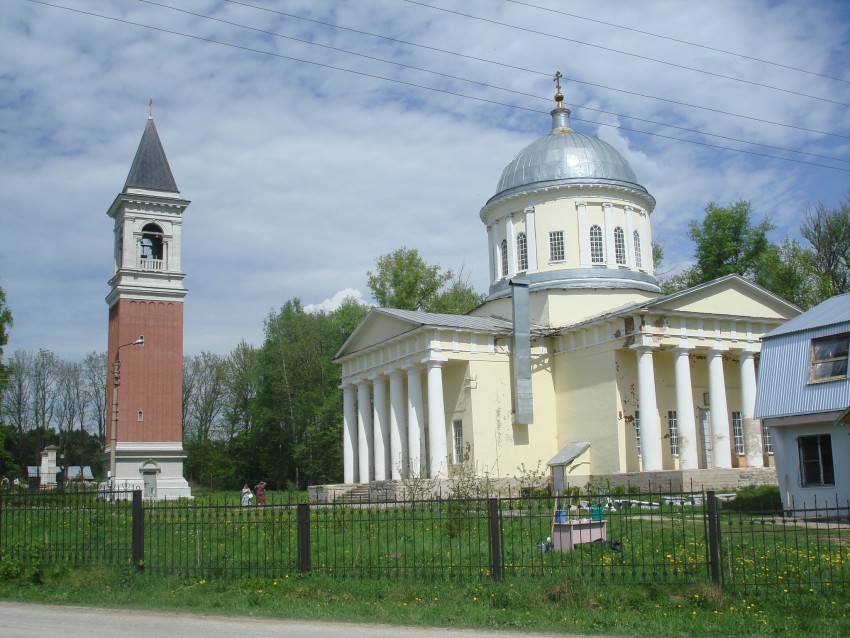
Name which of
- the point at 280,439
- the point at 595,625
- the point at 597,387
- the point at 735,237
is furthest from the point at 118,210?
the point at 595,625

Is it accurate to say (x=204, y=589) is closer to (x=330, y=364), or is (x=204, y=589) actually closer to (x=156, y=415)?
(x=156, y=415)

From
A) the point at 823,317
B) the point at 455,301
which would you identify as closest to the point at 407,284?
the point at 455,301

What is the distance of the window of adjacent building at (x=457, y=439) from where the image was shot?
104 ft

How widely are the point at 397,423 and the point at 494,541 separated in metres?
21.8

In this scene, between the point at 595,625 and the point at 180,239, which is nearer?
the point at 595,625

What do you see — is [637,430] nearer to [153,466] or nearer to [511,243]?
[511,243]

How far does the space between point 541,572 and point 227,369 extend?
6186cm

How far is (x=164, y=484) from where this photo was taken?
44469mm

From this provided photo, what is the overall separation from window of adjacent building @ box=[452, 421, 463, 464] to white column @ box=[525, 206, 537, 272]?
23.5 feet

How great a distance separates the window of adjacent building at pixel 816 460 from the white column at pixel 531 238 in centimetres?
1583

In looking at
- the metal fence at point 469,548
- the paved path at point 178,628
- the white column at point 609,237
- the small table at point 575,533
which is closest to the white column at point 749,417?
the white column at point 609,237

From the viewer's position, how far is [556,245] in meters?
35.0

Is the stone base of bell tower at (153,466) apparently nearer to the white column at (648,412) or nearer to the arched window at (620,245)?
the arched window at (620,245)

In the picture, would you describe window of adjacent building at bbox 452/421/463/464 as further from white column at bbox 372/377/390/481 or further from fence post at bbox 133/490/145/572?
fence post at bbox 133/490/145/572
